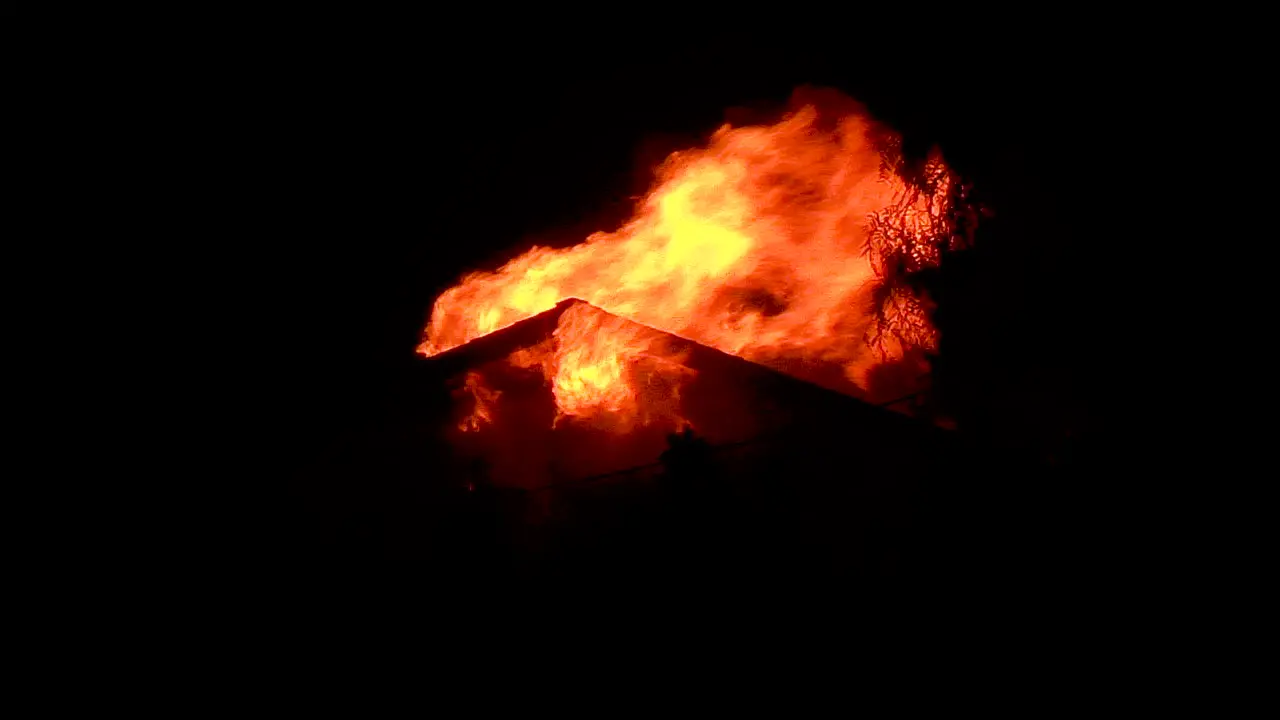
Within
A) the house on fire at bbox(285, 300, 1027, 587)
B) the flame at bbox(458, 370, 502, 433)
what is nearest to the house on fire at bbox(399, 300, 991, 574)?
the house on fire at bbox(285, 300, 1027, 587)

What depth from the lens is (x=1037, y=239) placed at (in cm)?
358

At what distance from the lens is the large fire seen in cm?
417

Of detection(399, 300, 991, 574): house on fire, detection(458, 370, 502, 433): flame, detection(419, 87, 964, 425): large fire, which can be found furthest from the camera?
detection(458, 370, 502, 433): flame

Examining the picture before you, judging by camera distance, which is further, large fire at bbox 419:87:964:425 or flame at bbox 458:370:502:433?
flame at bbox 458:370:502:433

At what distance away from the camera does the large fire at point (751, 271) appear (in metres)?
4.17

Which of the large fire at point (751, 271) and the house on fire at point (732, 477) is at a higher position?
the large fire at point (751, 271)

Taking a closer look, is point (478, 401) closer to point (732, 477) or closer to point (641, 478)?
point (641, 478)

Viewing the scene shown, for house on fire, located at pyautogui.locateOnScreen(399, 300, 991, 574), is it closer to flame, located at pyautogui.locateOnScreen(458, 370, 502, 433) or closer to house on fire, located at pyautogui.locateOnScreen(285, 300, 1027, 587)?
house on fire, located at pyautogui.locateOnScreen(285, 300, 1027, 587)

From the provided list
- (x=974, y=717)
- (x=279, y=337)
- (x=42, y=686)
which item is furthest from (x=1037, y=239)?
(x=42, y=686)

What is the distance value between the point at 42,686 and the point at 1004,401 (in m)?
5.29

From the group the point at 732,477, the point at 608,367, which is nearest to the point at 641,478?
the point at 732,477

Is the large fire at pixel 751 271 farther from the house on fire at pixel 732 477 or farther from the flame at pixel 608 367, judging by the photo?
the house on fire at pixel 732 477

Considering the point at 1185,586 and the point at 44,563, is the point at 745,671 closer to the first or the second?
the point at 1185,586

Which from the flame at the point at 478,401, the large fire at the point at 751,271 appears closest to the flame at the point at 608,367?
the large fire at the point at 751,271
